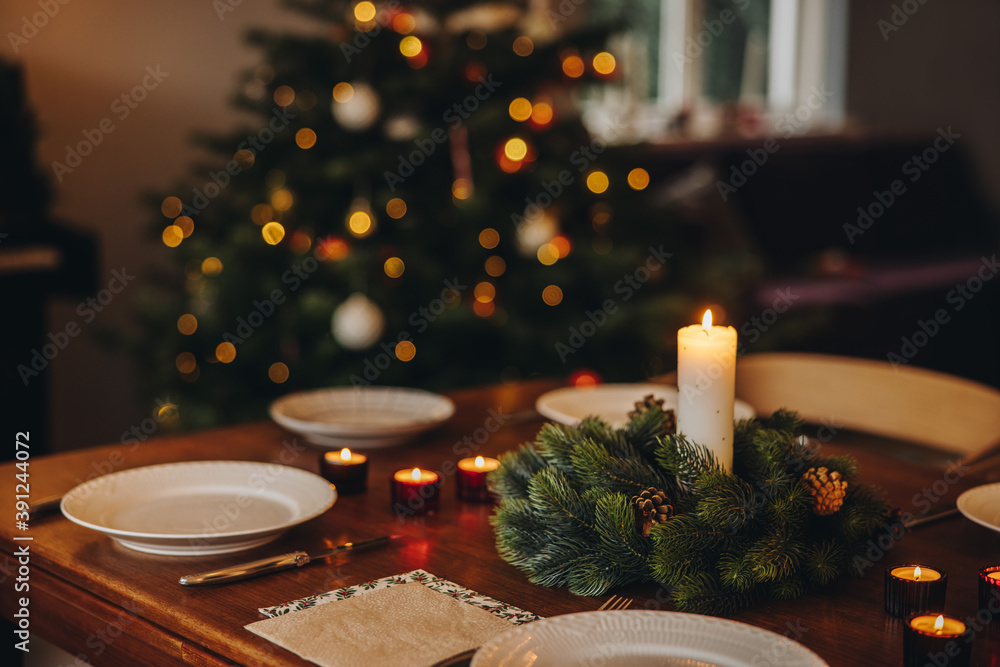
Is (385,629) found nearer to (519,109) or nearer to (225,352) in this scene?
(225,352)

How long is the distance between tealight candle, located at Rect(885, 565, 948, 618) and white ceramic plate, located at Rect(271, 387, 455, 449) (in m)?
0.59

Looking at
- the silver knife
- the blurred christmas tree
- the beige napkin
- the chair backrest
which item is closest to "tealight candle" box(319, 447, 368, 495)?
the silver knife

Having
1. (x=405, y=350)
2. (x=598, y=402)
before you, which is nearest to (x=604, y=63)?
(x=405, y=350)

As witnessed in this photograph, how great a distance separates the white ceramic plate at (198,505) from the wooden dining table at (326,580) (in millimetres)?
18

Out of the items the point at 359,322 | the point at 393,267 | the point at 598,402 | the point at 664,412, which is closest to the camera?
the point at 664,412

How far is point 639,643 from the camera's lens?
0.67 metres

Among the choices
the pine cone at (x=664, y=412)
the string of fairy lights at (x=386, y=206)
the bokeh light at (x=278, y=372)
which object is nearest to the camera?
the pine cone at (x=664, y=412)

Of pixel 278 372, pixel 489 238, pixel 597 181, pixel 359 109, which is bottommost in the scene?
pixel 278 372

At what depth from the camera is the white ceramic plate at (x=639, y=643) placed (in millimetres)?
636

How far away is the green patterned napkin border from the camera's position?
0.74 meters

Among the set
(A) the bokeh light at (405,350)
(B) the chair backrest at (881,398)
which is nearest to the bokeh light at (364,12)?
(A) the bokeh light at (405,350)

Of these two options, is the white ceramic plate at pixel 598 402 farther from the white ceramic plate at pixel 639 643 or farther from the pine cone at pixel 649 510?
the white ceramic plate at pixel 639 643

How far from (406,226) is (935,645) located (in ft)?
6.55

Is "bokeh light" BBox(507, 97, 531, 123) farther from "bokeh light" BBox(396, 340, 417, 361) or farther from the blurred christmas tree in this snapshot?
"bokeh light" BBox(396, 340, 417, 361)
